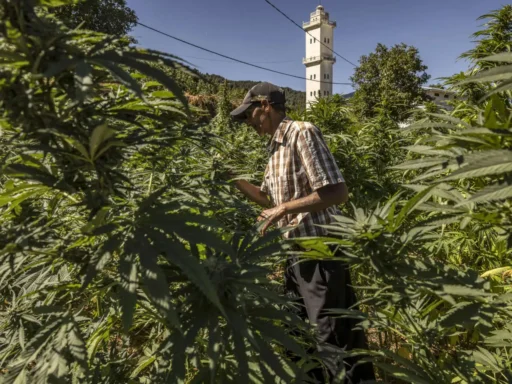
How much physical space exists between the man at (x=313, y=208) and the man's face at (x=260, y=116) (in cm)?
10

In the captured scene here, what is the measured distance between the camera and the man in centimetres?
157

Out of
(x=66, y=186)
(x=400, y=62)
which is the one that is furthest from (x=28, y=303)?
(x=400, y=62)

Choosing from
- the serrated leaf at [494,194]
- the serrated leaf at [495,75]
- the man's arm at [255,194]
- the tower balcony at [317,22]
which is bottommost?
the man's arm at [255,194]

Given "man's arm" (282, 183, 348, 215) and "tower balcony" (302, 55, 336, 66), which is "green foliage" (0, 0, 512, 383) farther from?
"tower balcony" (302, 55, 336, 66)

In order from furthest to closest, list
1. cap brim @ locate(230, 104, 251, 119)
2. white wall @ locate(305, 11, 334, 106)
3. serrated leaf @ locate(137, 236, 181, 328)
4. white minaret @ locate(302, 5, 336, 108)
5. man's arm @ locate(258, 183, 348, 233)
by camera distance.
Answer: white minaret @ locate(302, 5, 336, 108) < white wall @ locate(305, 11, 334, 106) < cap brim @ locate(230, 104, 251, 119) < man's arm @ locate(258, 183, 348, 233) < serrated leaf @ locate(137, 236, 181, 328)

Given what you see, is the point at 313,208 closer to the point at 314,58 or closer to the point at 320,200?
the point at 320,200

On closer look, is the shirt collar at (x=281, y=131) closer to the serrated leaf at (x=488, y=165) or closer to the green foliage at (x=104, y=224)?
the green foliage at (x=104, y=224)

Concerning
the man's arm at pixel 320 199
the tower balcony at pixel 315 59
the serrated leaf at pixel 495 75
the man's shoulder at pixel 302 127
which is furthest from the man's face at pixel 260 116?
the tower balcony at pixel 315 59

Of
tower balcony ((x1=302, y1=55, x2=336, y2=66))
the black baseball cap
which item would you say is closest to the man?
the black baseball cap

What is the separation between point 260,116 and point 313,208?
0.64 meters

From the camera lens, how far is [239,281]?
0.73m

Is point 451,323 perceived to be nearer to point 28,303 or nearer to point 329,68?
point 28,303

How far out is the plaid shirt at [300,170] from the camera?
1.59 m

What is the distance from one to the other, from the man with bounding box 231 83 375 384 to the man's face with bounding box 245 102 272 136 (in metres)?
0.10
